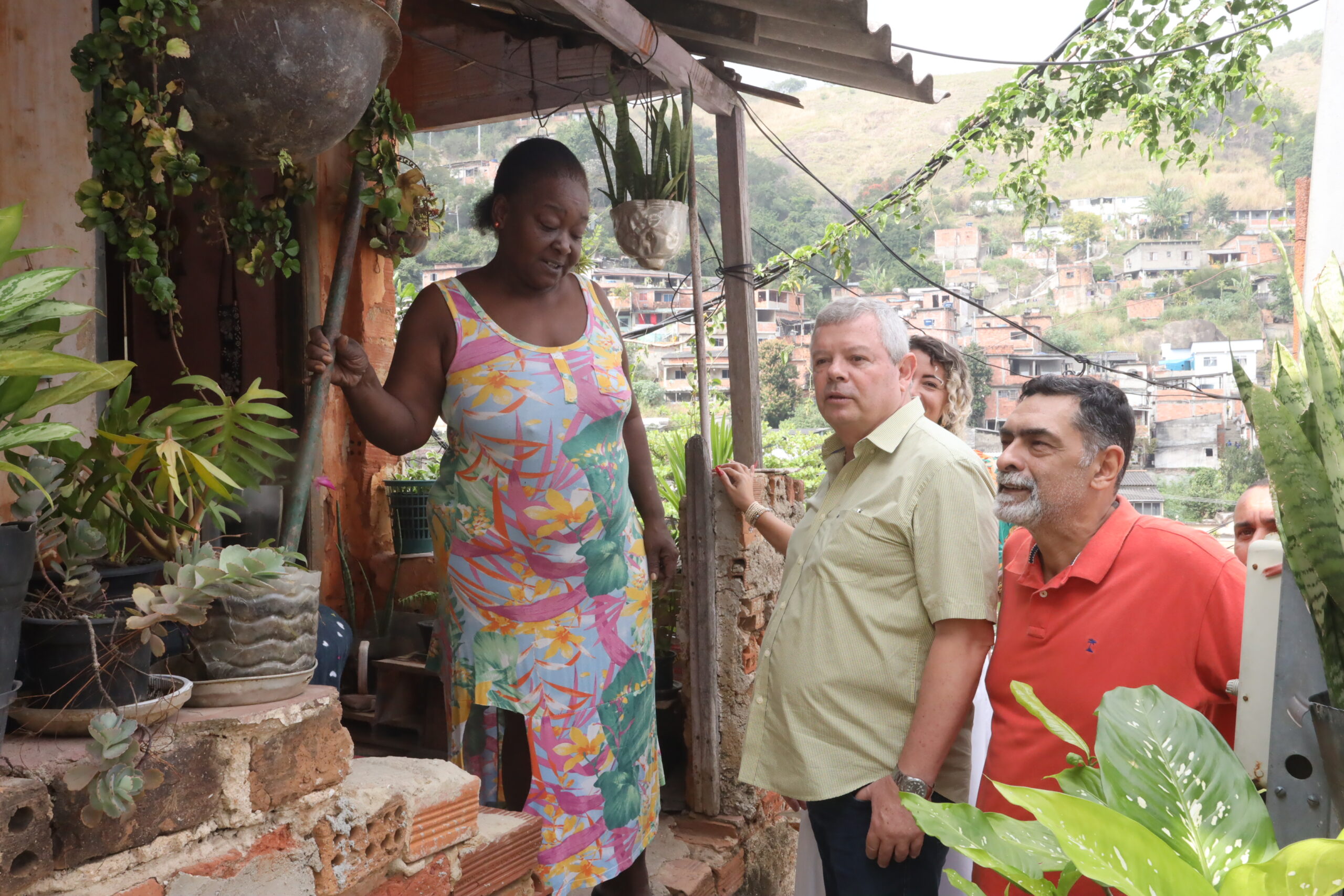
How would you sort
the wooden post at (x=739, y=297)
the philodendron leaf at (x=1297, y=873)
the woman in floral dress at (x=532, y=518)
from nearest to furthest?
1. the philodendron leaf at (x=1297, y=873)
2. the woman in floral dress at (x=532, y=518)
3. the wooden post at (x=739, y=297)

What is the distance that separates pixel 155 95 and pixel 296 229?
283 cm

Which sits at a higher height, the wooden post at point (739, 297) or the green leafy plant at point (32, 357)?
the wooden post at point (739, 297)

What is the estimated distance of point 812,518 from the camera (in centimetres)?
234

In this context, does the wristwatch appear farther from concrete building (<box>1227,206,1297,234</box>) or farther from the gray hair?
concrete building (<box>1227,206,1297,234</box>)

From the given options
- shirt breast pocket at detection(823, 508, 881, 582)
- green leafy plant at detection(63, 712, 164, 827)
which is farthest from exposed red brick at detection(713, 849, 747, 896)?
green leafy plant at detection(63, 712, 164, 827)

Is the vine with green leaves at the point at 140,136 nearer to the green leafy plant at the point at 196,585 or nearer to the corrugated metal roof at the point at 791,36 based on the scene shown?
the green leafy plant at the point at 196,585

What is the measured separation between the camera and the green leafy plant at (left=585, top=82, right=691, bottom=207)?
10.4 ft

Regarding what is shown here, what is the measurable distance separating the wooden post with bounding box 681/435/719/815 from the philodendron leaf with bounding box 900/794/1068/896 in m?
2.61

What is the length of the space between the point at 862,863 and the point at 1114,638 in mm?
709

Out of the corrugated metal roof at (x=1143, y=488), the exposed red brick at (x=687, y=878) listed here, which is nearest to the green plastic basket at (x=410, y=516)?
the exposed red brick at (x=687, y=878)

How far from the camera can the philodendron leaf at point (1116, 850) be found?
712 millimetres

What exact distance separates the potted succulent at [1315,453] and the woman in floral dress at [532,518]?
1691 mm

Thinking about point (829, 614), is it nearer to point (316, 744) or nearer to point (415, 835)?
point (415, 835)

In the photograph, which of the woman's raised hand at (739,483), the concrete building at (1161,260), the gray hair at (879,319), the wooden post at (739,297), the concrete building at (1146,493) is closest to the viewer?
the gray hair at (879,319)
